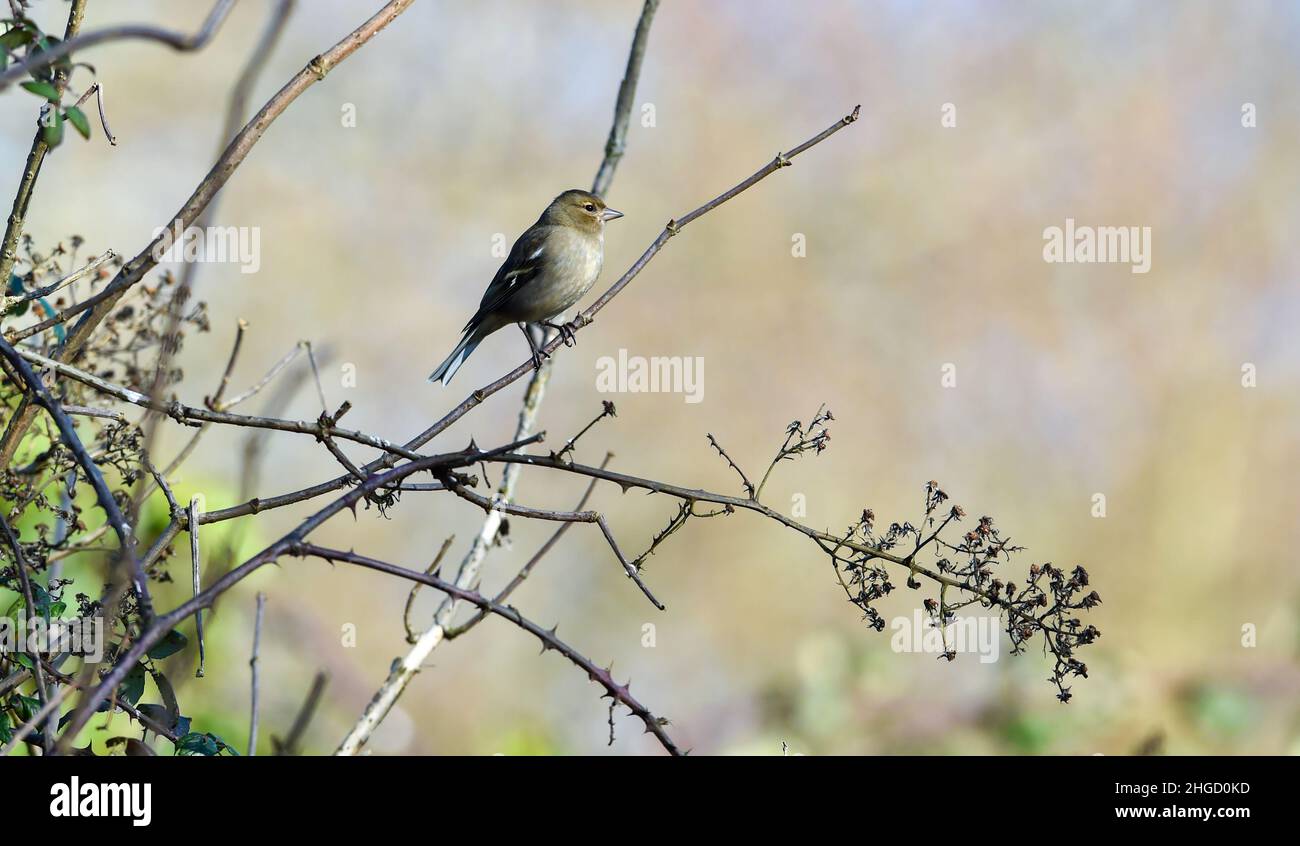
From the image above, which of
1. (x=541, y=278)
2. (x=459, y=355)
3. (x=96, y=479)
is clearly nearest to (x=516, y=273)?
(x=541, y=278)

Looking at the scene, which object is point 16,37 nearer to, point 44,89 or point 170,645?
point 44,89

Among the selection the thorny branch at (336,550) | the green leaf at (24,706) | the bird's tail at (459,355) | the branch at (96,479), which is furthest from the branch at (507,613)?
the bird's tail at (459,355)

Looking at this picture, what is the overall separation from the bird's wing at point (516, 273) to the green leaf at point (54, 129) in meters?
2.86

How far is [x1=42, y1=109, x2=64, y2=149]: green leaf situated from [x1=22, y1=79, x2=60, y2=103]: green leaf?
0.05 meters

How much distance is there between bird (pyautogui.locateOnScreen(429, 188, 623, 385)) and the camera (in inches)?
187

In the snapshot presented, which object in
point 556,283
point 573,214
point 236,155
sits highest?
point 573,214

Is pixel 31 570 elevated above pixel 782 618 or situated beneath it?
elevated above

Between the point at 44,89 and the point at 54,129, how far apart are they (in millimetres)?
107

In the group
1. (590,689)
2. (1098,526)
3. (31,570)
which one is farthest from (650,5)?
(1098,526)

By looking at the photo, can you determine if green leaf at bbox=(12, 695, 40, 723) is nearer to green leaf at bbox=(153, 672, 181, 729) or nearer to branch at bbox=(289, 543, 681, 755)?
green leaf at bbox=(153, 672, 181, 729)

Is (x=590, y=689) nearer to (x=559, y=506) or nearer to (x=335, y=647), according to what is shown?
(x=559, y=506)

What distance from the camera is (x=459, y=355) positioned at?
4.79 m

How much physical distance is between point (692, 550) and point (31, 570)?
5.27m
